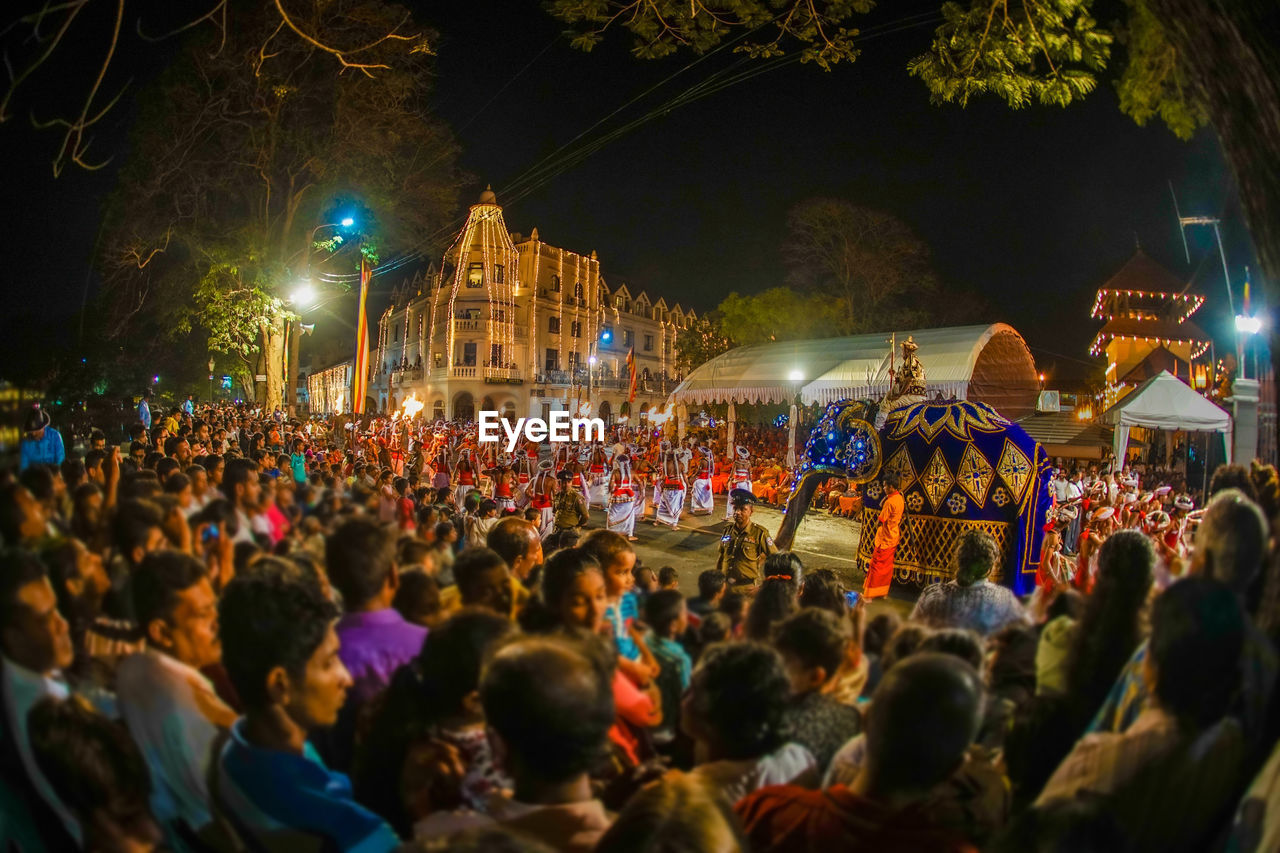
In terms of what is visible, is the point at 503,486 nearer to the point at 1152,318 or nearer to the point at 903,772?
the point at 1152,318

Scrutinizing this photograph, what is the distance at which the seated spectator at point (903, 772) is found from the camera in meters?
1.82

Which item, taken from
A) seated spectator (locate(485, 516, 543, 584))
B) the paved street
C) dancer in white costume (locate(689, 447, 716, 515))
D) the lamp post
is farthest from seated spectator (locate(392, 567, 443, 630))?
dancer in white costume (locate(689, 447, 716, 515))

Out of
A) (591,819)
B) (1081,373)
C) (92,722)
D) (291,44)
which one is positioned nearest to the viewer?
(591,819)

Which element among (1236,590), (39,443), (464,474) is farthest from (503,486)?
(1236,590)

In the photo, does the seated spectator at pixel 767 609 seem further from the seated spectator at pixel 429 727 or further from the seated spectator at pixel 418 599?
the seated spectator at pixel 429 727

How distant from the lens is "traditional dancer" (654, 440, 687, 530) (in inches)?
679

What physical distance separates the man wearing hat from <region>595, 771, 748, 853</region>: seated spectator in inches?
73.5

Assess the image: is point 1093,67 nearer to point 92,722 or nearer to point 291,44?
point 291,44

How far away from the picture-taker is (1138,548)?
2523 millimetres

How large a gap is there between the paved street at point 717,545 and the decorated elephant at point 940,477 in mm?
911

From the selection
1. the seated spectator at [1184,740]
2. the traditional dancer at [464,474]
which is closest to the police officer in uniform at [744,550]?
the traditional dancer at [464,474]

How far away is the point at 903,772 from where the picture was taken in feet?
6.00

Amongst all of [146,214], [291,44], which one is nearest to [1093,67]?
[291,44]

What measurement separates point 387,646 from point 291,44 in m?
2.71
